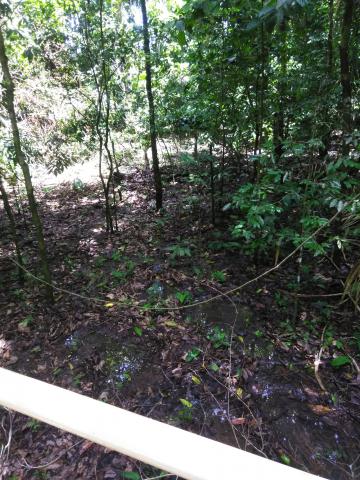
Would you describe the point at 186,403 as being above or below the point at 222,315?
below

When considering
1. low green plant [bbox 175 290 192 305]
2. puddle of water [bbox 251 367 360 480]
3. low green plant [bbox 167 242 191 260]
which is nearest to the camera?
puddle of water [bbox 251 367 360 480]

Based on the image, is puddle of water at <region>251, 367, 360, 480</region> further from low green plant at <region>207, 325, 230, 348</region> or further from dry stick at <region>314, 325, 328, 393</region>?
low green plant at <region>207, 325, 230, 348</region>

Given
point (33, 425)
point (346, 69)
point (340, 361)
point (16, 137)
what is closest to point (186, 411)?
point (33, 425)

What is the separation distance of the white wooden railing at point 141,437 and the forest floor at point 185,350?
6.19ft

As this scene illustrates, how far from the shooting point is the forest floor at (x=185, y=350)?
2336 millimetres

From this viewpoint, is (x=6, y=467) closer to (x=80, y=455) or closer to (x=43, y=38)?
(x=80, y=455)

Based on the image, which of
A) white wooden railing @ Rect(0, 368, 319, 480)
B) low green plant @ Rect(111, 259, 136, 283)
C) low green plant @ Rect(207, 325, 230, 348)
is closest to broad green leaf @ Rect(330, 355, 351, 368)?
low green plant @ Rect(207, 325, 230, 348)

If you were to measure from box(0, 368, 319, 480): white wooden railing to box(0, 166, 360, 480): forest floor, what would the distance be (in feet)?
6.19

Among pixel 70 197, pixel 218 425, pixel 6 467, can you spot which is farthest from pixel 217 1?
pixel 70 197

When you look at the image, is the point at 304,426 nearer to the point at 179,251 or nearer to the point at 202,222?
the point at 179,251

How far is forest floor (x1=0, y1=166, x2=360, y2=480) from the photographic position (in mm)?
2336

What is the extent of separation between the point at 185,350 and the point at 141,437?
2548 millimetres

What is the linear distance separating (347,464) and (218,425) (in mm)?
896

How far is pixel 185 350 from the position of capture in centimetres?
308
